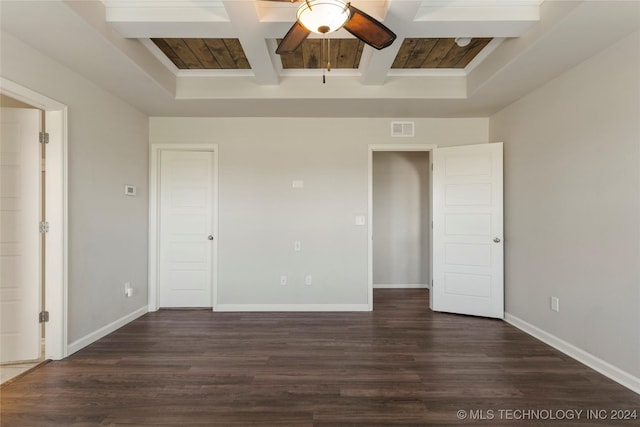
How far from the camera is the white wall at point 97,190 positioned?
2486 mm

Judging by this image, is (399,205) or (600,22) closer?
(600,22)

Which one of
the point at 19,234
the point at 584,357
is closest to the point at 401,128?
the point at 584,357

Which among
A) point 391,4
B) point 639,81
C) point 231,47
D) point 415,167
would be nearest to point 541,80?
point 639,81

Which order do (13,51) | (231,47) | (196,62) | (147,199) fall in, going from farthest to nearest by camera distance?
(147,199), (196,62), (231,47), (13,51)

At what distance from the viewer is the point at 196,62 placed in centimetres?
312

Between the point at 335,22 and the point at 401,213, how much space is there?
13.3 ft

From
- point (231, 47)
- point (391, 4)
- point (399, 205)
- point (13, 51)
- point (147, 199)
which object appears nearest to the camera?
point (391, 4)

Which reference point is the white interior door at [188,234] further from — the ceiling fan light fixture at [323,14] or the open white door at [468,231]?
the open white door at [468,231]

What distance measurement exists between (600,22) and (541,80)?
912 mm

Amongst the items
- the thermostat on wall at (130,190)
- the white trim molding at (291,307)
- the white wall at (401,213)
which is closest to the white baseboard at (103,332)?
the white trim molding at (291,307)

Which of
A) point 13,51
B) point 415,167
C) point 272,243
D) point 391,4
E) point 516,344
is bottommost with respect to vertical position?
point 516,344

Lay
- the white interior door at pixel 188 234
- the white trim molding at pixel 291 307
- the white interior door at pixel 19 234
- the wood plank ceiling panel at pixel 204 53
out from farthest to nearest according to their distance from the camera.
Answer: the white interior door at pixel 188 234
the white trim molding at pixel 291 307
the wood plank ceiling panel at pixel 204 53
the white interior door at pixel 19 234

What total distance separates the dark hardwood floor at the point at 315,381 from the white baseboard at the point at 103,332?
7 cm

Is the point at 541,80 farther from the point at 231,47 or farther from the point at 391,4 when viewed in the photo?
the point at 231,47
